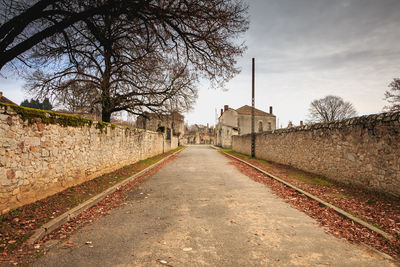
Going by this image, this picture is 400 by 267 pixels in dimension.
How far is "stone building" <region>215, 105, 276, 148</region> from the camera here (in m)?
42.6

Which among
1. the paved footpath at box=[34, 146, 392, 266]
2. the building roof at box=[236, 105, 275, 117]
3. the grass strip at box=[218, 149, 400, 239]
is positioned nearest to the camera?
the paved footpath at box=[34, 146, 392, 266]

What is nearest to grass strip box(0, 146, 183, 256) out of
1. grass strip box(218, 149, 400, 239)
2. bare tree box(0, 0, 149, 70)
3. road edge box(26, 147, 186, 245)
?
road edge box(26, 147, 186, 245)

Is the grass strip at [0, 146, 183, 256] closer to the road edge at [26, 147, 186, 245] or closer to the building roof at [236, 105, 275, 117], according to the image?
the road edge at [26, 147, 186, 245]

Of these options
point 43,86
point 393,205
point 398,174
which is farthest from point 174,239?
point 43,86

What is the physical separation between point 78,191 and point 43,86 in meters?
10.3

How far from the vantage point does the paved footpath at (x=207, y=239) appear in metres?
2.80

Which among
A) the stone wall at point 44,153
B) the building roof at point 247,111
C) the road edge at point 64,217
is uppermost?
the building roof at point 247,111

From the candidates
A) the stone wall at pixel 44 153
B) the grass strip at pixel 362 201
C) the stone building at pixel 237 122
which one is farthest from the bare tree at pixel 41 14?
the stone building at pixel 237 122

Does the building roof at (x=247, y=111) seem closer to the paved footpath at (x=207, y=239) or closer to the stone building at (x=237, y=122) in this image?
the stone building at (x=237, y=122)

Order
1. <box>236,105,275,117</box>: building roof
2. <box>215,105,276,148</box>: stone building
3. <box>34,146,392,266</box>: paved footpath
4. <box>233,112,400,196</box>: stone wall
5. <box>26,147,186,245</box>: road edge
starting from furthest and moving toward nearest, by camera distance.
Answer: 1. <box>236,105,275,117</box>: building roof
2. <box>215,105,276,148</box>: stone building
3. <box>233,112,400,196</box>: stone wall
4. <box>26,147,186,245</box>: road edge
5. <box>34,146,392,266</box>: paved footpath

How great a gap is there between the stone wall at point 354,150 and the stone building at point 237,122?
30.1 metres

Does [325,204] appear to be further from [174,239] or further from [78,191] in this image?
[78,191]

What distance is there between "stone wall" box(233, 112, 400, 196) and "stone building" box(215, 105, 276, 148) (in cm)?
3005

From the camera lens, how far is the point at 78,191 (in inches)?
246
